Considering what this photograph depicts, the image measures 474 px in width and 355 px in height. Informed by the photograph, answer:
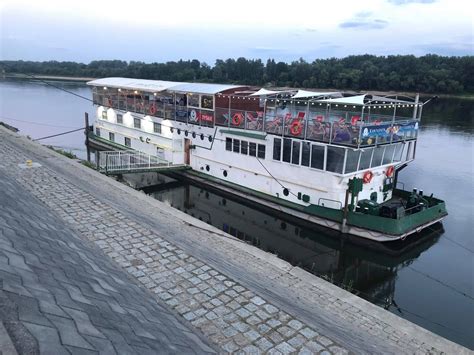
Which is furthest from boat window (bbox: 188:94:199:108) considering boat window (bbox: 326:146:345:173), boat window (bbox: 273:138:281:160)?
boat window (bbox: 326:146:345:173)

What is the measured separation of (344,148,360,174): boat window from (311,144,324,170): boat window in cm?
117

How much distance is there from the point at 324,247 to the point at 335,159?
13.3 feet

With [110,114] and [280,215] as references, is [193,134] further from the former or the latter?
[110,114]

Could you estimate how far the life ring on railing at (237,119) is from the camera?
70.3 feet

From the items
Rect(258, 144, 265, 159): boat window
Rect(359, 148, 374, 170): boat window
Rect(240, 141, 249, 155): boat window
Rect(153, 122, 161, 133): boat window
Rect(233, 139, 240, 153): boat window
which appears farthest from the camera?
Rect(153, 122, 161, 133): boat window

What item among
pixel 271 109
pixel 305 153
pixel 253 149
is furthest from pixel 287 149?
pixel 271 109

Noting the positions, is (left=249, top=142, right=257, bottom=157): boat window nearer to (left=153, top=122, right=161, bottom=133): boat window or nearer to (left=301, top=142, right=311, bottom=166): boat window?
(left=301, top=142, right=311, bottom=166): boat window

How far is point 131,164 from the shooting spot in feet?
79.6

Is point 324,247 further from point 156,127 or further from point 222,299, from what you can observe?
point 156,127

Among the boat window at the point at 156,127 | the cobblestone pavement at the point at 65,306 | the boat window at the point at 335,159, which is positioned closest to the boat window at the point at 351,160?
the boat window at the point at 335,159

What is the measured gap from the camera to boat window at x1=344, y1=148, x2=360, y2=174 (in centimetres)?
1739

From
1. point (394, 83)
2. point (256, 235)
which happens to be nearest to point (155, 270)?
point (256, 235)

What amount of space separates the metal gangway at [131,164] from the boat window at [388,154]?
12353 mm

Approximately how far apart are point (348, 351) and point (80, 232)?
7490 mm
